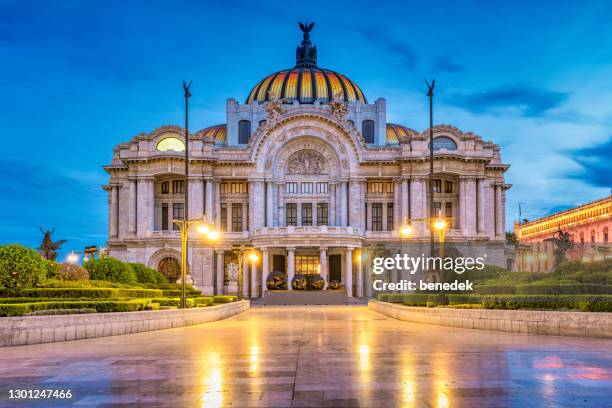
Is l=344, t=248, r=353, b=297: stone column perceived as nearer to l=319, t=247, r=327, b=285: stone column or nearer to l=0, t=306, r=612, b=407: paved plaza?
l=319, t=247, r=327, b=285: stone column

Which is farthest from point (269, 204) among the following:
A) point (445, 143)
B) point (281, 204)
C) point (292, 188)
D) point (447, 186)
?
point (445, 143)

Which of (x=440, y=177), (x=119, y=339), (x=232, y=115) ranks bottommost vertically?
(x=119, y=339)

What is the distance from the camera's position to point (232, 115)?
8894cm

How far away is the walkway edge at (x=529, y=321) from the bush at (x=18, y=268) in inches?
705

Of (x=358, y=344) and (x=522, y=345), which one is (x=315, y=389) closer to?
(x=358, y=344)

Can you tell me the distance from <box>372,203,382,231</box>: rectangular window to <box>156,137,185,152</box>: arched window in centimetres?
2354

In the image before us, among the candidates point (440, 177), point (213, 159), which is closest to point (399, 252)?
point (440, 177)

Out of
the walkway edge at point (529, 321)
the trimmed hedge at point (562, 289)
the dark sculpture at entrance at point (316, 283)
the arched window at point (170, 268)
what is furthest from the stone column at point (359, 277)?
the trimmed hedge at point (562, 289)

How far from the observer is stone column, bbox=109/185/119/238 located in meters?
82.8

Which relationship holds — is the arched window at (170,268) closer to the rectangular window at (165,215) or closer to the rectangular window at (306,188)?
the rectangular window at (165,215)

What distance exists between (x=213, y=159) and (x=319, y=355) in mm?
61038

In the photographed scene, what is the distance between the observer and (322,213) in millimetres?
81250

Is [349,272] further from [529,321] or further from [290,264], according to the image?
[529,321]

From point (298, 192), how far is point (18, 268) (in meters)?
53.8
